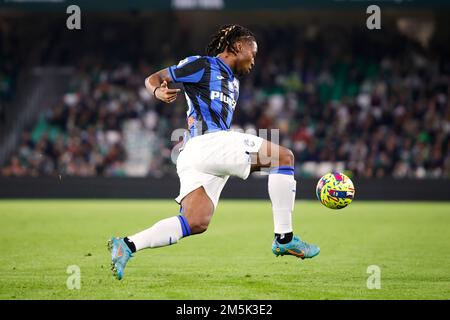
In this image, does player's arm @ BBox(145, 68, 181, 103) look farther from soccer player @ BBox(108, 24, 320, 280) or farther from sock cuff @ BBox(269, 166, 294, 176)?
sock cuff @ BBox(269, 166, 294, 176)

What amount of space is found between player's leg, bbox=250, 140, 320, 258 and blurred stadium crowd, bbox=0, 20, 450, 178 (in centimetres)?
1432

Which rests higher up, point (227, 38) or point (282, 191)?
point (227, 38)

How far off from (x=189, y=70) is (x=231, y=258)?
2.72m

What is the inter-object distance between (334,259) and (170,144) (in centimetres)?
1451

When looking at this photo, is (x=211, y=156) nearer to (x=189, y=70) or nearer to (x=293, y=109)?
(x=189, y=70)

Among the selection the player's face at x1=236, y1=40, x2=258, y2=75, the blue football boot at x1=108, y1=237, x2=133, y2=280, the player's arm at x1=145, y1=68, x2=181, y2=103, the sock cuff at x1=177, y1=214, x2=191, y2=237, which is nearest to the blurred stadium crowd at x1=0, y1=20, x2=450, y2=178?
the player's face at x1=236, y1=40, x2=258, y2=75

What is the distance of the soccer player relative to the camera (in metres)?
6.84

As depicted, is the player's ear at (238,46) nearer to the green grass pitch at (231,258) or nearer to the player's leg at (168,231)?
the player's leg at (168,231)

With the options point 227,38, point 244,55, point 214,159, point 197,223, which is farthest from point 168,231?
point 227,38

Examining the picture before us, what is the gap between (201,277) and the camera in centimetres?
730

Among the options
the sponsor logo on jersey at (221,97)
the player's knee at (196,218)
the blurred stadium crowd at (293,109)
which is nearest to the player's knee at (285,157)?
the sponsor logo on jersey at (221,97)

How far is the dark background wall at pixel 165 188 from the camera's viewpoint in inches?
814

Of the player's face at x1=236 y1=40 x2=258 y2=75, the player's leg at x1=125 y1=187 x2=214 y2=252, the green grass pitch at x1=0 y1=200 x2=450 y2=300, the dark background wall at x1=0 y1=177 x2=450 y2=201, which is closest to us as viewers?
the green grass pitch at x1=0 y1=200 x2=450 y2=300

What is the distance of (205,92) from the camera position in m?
7.23
